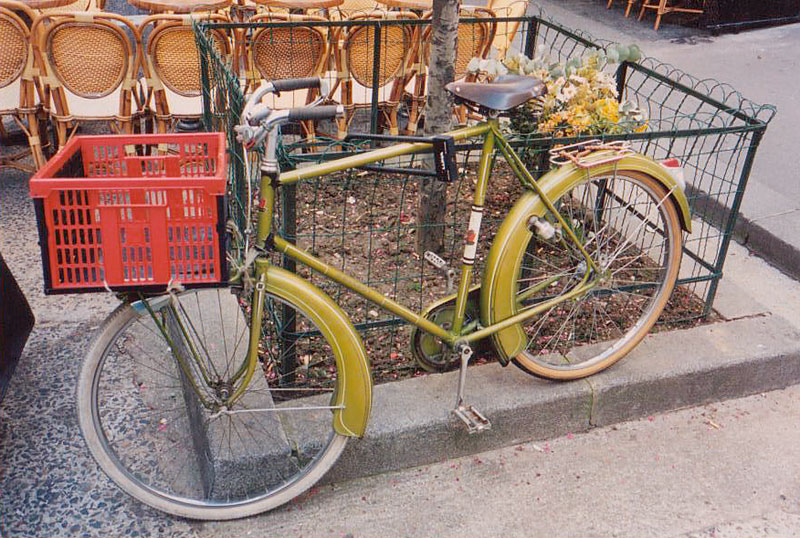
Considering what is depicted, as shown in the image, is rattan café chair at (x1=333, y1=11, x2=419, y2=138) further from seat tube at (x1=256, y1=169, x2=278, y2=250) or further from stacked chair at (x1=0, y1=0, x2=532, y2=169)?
seat tube at (x1=256, y1=169, x2=278, y2=250)

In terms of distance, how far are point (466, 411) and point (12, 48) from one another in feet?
13.0

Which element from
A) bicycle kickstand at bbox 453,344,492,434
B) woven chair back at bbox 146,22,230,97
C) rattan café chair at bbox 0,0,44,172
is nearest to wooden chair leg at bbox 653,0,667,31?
woven chair back at bbox 146,22,230,97

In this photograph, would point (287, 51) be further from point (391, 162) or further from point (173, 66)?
point (391, 162)

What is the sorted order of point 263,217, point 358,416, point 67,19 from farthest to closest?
point 67,19 < point 358,416 < point 263,217

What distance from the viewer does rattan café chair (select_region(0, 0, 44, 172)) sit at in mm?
5297

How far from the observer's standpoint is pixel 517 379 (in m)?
3.71

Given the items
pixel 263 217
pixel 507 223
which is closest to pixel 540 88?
pixel 507 223

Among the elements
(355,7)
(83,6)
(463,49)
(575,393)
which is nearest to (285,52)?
(463,49)

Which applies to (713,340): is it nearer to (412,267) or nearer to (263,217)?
(412,267)

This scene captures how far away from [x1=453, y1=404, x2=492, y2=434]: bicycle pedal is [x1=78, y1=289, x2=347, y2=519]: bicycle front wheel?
20.7 inches

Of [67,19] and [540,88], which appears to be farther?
[67,19]

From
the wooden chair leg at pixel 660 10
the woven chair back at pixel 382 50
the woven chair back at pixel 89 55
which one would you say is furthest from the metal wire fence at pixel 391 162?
the wooden chair leg at pixel 660 10

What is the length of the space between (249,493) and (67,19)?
11.5ft

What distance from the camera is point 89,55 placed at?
538 cm
